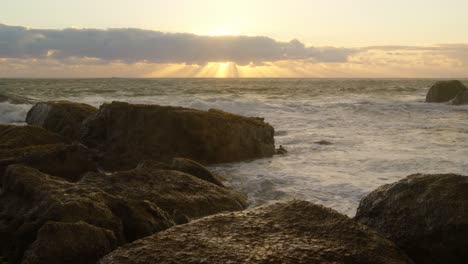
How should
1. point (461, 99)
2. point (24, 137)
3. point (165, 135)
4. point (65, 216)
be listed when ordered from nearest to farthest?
point (65, 216) < point (24, 137) < point (165, 135) < point (461, 99)

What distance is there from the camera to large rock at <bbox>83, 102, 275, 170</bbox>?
10.0 metres

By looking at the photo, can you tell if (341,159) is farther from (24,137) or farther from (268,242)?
(268,242)

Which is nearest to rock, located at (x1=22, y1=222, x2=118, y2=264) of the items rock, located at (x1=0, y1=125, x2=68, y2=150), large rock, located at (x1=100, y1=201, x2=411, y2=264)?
large rock, located at (x1=100, y1=201, x2=411, y2=264)

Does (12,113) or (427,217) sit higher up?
(427,217)

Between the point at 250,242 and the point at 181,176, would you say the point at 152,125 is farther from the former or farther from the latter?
the point at 250,242

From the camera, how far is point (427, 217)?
3.99m

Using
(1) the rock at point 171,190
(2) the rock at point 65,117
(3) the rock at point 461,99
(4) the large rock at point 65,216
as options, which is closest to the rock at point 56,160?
(1) the rock at point 171,190

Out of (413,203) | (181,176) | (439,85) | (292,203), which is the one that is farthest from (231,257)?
(439,85)

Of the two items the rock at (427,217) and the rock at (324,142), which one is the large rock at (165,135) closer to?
the rock at (324,142)

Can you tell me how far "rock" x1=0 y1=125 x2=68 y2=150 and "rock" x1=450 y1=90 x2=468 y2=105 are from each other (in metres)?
27.3

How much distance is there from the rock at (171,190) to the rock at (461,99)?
28.1 meters

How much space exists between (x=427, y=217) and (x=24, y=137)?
25.1 ft

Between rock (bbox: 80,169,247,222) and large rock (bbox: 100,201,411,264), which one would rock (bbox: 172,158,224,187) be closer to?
rock (bbox: 80,169,247,222)

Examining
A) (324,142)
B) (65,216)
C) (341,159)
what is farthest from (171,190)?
(324,142)
